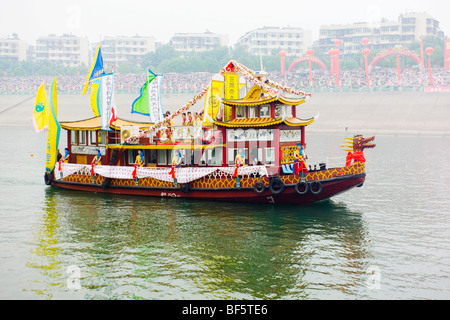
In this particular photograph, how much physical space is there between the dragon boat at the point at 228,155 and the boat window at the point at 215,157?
0.17 ft

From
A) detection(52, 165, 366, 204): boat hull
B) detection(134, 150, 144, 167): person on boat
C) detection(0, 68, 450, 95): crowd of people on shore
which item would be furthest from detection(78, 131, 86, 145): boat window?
detection(0, 68, 450, 95): crowd of people on shore

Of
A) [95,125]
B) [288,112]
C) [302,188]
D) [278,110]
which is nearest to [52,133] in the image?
[95,125]

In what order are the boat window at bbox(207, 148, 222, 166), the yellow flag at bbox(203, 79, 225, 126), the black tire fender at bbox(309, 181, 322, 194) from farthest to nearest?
the yellow flag at bbox(203, 79, 225, 126) < the boat window at bbox(207, 148, 222, 166) < the black tire fender at bbox(309, 181, 322, 194)

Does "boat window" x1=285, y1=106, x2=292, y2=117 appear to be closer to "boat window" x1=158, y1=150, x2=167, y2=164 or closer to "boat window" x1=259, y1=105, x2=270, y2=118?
"boat window" x1=259, y1=105, x2=270, y2=118

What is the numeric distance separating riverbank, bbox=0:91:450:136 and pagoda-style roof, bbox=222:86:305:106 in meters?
56.8

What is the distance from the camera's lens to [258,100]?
2941 cm

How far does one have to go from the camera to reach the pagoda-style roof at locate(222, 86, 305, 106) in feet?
94.9

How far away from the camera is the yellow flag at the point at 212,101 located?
102 feet

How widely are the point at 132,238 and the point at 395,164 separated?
1288 inches

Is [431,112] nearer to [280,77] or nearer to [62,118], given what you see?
[280,77]

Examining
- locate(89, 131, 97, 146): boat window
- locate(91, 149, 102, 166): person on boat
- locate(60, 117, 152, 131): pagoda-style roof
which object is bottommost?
locate(91, 149, 102, 166): person on boat

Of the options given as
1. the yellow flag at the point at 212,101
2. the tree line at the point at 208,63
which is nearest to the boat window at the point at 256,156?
the yellow flag at the point at 212,101

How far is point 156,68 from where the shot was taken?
16275 cm
